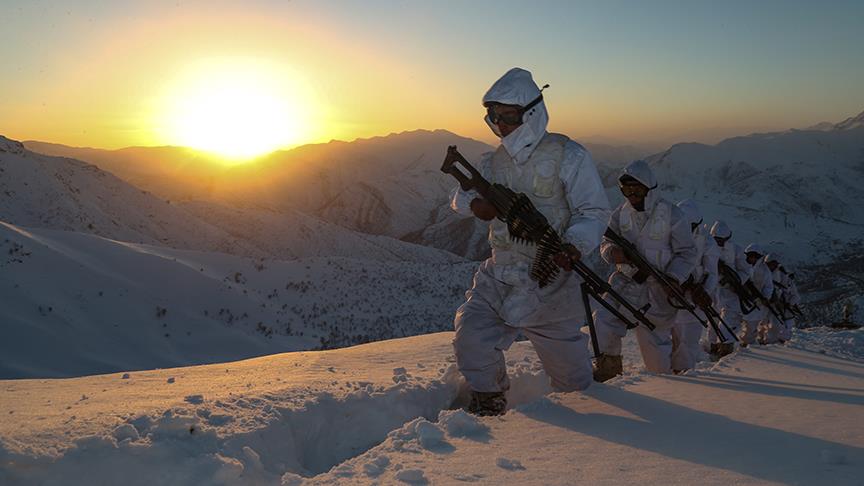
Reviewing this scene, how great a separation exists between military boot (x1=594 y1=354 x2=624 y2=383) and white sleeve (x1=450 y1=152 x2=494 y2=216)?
231cm

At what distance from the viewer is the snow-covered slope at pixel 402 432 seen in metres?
2.37

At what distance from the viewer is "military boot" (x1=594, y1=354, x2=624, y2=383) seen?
5.48 m

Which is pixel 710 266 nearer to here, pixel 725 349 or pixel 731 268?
pixel 725 349

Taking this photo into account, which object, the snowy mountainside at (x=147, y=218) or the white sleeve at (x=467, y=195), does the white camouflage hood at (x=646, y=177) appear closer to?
the white sleeve at (x=467, y=195)

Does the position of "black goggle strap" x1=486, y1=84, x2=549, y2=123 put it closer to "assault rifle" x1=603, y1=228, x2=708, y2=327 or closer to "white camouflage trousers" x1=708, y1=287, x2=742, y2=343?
"assault rifle" x1=603, y1=228, x2=708, y2=327

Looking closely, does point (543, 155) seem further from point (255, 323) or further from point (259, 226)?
point (259, 226)

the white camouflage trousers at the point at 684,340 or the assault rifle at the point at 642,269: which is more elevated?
the assault rifle at the point at 642,269

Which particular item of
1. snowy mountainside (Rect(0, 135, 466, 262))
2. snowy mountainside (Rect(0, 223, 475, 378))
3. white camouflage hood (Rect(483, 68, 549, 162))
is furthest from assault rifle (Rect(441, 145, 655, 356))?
snowy mountainside (Rect(0, 135, 466, 262))

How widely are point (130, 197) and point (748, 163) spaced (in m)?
108

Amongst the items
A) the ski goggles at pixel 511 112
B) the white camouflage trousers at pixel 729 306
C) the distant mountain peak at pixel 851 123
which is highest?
the distant mountain peak at pixel 851 123

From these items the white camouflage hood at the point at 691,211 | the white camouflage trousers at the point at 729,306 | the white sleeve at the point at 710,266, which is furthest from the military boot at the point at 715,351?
the white camouflage hood at the point at 691,211

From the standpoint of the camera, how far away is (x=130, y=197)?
1144 inches

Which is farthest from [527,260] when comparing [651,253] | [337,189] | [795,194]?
[795,194]

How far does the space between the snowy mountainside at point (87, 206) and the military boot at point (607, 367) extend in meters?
21.3
